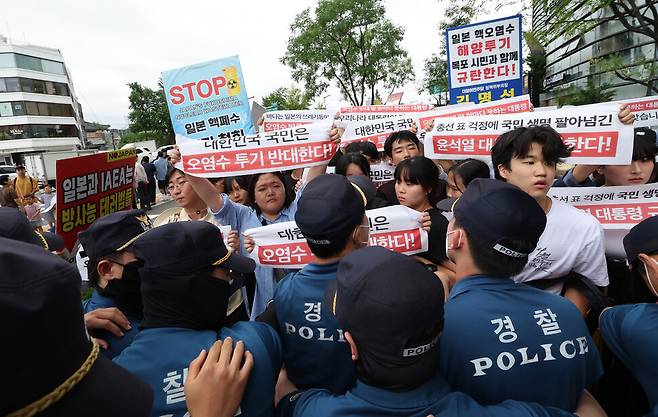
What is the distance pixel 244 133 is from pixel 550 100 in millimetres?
34248

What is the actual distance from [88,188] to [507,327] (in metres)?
3.38

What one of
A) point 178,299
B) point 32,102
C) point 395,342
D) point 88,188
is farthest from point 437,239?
point 32,102

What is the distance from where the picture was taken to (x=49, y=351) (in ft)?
2.20

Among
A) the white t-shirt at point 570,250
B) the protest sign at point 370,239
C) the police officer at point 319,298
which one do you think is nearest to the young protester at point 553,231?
the white t-shirt at point 570,250

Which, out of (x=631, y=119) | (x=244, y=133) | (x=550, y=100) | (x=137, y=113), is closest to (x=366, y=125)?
(x=244, y=133)

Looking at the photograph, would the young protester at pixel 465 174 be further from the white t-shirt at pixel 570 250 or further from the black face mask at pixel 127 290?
the black face mask at pixel 127 290

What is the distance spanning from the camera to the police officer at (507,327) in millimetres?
1379

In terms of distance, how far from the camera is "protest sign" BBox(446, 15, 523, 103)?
194 inches

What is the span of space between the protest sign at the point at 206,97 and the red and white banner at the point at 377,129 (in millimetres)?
1397

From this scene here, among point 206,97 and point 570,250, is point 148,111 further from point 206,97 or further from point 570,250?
point 570,250

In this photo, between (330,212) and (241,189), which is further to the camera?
(241,189)

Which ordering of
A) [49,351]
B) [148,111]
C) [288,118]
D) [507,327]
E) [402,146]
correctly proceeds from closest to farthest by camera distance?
[49,351] < [507,327] < [402,146] < [288,118] < [148,111]

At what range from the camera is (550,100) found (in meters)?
31.4

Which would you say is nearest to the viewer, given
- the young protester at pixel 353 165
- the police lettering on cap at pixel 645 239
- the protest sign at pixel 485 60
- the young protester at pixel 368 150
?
the police lettering on cap at pixel 645 239
